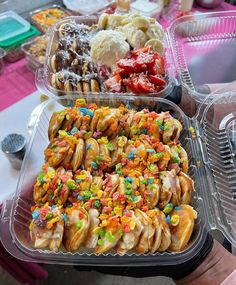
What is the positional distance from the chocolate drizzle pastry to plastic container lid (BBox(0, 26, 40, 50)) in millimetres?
305

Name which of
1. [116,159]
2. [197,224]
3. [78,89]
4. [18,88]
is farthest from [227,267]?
[18,88]

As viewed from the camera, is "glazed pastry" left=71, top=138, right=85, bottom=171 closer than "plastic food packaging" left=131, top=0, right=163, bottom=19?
Yes

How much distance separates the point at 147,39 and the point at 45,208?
98 centimetres

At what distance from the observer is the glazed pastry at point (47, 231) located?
0.91 m

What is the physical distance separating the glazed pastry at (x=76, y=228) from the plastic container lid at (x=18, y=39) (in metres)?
1.16

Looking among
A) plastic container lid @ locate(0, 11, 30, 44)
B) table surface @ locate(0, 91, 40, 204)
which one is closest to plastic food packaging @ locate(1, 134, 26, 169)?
table surface @ locate(0, 91, 40, 204)

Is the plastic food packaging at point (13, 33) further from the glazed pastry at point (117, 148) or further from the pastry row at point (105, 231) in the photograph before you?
the pastry row at point (105, 231)

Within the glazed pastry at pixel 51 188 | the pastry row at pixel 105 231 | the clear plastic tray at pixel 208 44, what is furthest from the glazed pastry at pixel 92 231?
the clear plastic tray at pixel 208 44

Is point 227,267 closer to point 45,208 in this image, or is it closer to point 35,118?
point 45,208

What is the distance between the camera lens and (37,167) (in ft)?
3.78

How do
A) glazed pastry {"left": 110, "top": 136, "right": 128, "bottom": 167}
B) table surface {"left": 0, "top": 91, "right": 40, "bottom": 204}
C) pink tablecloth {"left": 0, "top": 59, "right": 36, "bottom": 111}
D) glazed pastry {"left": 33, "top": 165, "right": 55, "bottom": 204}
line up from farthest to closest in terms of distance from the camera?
pink tablecloth {"left": 0, "top": 59, "right": 36, "bottom": 111} → table surface {"left": 0, "top": 91, "right": 40, "bottom": 204} → glazed pastry {"left": 110, "top": 136, "right": 128, "bottom": 167} → glazed pastry {"left": 33, "top": 165, "right": 55, "bottom": 204}


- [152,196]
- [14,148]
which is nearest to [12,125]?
[14,148]

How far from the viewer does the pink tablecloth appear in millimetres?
1551

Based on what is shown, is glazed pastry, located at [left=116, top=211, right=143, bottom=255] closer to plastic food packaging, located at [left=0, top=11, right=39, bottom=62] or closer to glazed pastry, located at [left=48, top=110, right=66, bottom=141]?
glazed pastry, located at [left=48, top=110, right=66, bottom=141]
